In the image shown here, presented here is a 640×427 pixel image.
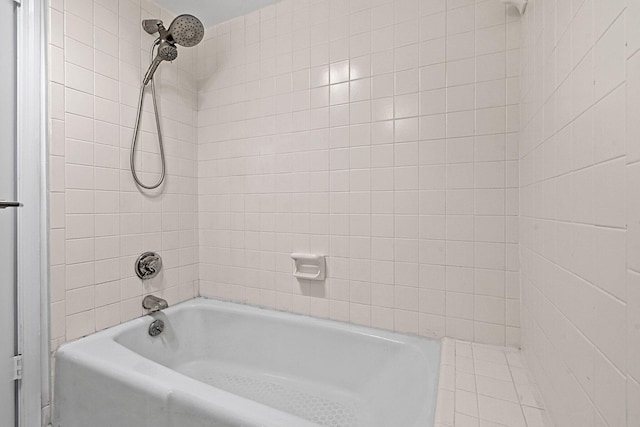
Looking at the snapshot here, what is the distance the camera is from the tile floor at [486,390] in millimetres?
767

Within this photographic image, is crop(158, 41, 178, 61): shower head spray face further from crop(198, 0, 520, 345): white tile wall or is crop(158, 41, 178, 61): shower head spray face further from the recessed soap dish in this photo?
the recessed soap dish

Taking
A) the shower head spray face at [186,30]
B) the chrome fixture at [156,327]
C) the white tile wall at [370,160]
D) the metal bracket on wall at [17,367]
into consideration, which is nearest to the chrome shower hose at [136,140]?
the shower head spray face at [186,30]

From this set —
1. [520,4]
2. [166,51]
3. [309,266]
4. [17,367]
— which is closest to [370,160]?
[309,266]

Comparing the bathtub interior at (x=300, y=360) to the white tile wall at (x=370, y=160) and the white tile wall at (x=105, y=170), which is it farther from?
the white tile wall at (x=105, y=170)

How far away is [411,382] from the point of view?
110cm

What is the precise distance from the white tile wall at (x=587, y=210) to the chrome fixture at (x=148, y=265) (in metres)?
1.68

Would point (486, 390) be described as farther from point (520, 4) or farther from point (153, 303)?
point (153, 303)

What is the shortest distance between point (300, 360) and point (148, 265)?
930 mm

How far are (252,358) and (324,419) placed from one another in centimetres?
52

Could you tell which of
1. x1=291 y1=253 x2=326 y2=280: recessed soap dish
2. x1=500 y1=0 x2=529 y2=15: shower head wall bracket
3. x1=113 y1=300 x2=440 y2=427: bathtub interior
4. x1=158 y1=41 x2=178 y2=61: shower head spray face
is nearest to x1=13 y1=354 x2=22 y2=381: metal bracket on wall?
x1=113 y1=300 x2=440 y2=427: bathtub interior

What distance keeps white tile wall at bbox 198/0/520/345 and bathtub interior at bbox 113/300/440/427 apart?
113mm

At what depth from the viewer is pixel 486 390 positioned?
90 centimetres

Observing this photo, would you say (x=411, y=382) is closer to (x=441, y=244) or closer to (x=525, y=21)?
(x=441, y=244)

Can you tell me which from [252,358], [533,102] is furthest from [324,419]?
[533,102]
